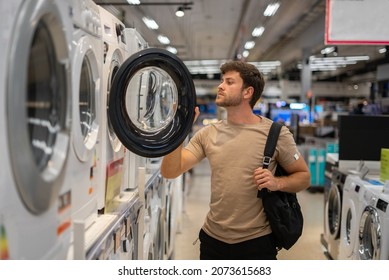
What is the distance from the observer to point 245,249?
2.01 metres

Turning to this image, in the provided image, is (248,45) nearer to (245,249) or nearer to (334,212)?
(334,212)

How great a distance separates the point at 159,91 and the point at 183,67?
67 centimetres

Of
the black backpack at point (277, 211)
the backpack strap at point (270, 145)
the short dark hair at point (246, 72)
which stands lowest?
the black backpack at point (277, 211)

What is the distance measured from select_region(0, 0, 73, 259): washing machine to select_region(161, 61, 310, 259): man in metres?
0.79

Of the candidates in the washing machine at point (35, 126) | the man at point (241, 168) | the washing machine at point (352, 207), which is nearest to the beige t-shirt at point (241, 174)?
the man at point (241, 168)

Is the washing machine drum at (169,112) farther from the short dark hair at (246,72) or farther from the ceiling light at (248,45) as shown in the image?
the ceiling light at (248,45)

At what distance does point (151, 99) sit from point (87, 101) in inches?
28.0

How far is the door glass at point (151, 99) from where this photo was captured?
217 cm

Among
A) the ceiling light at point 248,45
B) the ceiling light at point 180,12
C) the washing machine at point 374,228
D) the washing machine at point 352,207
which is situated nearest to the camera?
the washing machine at point 374,228

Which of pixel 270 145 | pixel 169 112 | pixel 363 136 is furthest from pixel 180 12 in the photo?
pixel 363 136

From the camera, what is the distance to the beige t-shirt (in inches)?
79.1

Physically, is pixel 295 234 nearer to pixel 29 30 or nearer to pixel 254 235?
pixel 254 235

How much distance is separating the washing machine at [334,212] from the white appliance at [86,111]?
9.05 feet

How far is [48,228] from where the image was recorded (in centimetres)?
127
